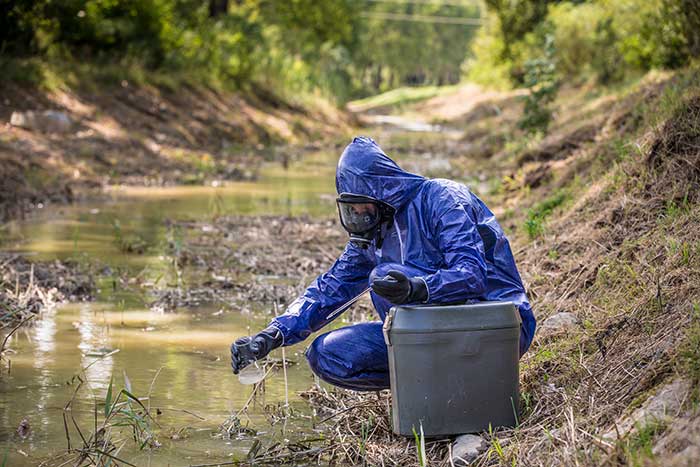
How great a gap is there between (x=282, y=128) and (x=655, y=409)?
2407 cm

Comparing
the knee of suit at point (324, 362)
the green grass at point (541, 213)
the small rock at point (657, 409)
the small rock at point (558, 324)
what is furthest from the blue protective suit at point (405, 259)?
the green grass at point (541, 213)

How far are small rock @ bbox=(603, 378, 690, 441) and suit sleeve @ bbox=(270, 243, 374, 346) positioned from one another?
5.08 ft

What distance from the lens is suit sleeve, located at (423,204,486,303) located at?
440 centimetres

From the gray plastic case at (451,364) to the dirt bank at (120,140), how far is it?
29.8ft

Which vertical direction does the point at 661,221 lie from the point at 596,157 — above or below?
above

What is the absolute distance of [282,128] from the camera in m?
27.6

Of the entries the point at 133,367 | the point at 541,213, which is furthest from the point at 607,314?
the point at 541,213

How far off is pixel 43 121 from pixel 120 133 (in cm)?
197

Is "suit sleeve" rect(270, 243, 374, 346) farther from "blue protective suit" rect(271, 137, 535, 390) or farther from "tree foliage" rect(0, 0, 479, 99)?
"tree foliage" rect(0, 0, 479, 99)

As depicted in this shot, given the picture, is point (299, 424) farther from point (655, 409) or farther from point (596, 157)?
point (596, 157)

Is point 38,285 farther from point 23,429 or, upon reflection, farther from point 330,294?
point 330,294

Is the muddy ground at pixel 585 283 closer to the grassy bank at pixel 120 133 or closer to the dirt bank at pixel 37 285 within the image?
the dirt bank at pixel 37 285

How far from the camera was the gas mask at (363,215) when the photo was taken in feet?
15.9

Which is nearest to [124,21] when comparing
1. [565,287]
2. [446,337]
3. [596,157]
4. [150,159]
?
[150,159]
